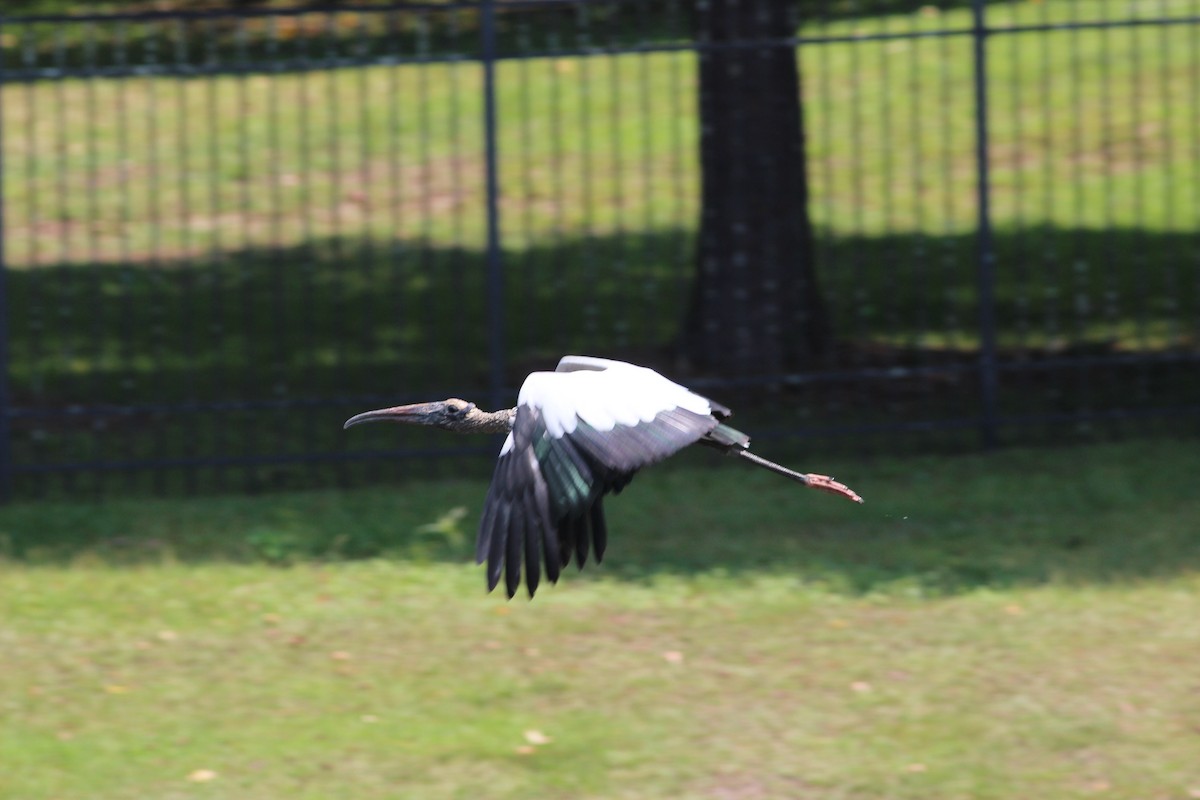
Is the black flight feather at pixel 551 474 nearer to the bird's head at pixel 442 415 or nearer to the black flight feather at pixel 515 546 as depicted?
the black flight feather at pixel 515 546

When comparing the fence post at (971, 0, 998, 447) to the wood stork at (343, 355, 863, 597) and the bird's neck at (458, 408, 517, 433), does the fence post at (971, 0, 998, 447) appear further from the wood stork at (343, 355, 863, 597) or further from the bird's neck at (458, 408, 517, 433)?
the wood stork at (343, 355, 863, 597)

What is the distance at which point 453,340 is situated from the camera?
35.3 ft

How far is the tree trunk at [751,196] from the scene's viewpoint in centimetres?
953

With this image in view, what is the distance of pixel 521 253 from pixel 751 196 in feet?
9.17

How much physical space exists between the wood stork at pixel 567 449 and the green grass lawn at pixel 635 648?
1717 millimetres

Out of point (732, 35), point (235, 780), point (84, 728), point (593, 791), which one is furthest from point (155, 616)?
point (732, 35)

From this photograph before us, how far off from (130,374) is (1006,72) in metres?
9.20

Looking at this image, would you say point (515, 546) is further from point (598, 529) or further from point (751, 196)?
point (751, 196)

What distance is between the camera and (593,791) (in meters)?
5.62

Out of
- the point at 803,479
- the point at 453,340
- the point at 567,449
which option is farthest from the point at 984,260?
the point at 567,449

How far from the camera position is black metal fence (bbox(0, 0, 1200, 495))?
9.09 meters

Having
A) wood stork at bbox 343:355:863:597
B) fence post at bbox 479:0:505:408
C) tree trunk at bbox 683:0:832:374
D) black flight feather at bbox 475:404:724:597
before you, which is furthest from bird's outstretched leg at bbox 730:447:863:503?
tree trunk at bbox 683:0:832:374

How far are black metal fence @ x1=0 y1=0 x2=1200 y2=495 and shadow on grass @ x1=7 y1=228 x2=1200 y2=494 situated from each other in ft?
0.09

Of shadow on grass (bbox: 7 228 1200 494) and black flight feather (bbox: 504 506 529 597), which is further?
shadow on grass (bbox: 7 228 1200 494)
